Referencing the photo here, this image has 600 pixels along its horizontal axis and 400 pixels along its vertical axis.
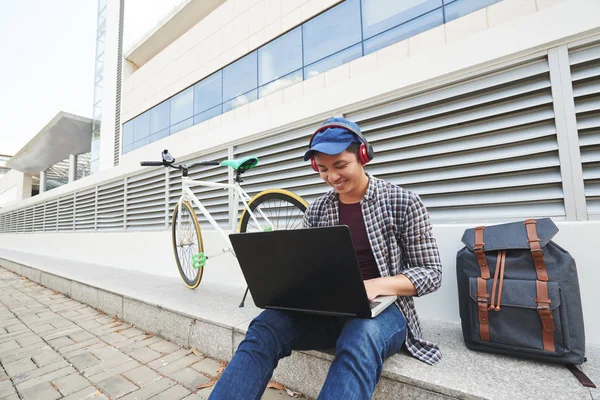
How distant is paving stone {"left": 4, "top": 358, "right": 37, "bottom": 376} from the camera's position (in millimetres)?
1935

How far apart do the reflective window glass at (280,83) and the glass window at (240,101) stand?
24cm

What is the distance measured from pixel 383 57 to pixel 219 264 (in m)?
3.80

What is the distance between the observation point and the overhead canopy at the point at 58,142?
42.9 ft

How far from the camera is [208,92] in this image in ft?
24.6

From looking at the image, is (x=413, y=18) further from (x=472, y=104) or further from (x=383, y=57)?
(x=472, y=104)

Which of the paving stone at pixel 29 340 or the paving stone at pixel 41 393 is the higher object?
the paving stone at pixel 41 393

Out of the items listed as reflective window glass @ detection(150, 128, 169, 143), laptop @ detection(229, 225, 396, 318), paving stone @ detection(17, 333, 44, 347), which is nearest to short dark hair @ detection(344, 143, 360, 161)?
laptop @ detection(229, 225, 396, 318)

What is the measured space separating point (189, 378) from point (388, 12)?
5.15 metres

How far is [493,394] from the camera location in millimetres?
1057

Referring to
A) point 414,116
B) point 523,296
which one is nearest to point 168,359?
point 523,296

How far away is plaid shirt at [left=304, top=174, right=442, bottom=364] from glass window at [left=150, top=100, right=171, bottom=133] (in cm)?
893

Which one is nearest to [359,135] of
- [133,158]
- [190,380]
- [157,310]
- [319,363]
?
[319,363]

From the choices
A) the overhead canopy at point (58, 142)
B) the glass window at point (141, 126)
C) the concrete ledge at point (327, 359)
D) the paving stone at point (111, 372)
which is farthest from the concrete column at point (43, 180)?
the paving stone at point (111, 372)

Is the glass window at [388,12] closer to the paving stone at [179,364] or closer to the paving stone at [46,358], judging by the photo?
the paving stone at [179,364]
